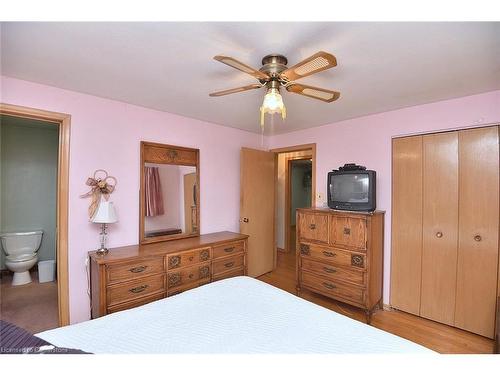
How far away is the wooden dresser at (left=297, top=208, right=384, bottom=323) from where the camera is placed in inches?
92.6

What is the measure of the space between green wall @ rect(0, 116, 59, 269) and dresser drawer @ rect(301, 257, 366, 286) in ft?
12.5

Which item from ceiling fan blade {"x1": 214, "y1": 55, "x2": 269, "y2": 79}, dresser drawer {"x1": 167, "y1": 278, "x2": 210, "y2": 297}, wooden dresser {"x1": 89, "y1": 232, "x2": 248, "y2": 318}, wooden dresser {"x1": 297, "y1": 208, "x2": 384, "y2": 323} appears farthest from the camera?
wooden dresser {"x1": 297, "y1": 208, "x2": 384, "y2": 323}

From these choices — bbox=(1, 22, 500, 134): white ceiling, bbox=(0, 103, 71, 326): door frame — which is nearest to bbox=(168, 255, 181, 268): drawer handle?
bbox=(0, 103, 71, 326): door frame

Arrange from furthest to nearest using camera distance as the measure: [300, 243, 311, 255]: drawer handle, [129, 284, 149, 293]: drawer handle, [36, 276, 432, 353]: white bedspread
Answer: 1. [300, 243, 311, 255]: drawer handle
2. [129, 284, 149, 293]: drawer handle
3. [36, 276, 432, 353]: white bedspread

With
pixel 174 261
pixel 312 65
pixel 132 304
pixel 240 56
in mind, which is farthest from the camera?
pixel 174 261

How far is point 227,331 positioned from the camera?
108 centimetres

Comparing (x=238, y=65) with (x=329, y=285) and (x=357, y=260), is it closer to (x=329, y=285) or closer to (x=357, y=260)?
(x=357, y=260)

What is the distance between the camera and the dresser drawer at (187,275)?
7.37ft

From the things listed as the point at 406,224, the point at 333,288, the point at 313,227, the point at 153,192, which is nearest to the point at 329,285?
the point at 333,288

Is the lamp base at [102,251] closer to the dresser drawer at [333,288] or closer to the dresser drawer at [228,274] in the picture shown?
the dresser drawer at [228,274]

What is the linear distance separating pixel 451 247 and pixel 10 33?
12.1 feet

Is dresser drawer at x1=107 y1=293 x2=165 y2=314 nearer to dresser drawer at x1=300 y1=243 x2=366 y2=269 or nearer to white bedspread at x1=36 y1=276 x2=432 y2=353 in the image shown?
white bedspread at x1=36 y1=276 x2=432 y2=353

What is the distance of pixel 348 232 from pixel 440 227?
2.84ft

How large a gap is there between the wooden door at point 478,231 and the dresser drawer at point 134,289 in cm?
284
